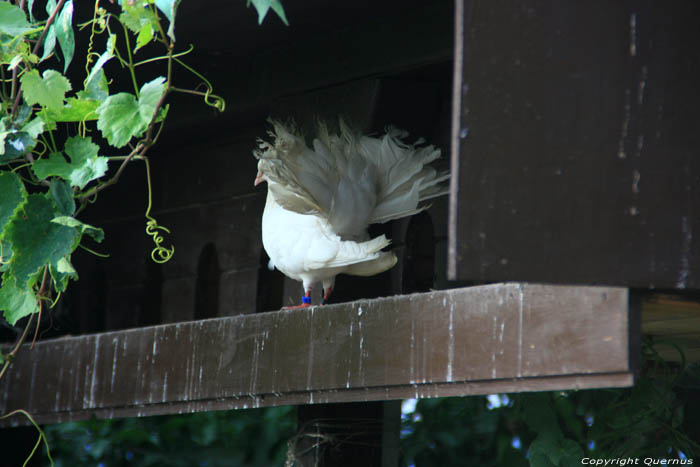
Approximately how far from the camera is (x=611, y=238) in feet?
4.50

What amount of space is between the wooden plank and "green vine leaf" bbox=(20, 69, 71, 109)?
0.93 metres

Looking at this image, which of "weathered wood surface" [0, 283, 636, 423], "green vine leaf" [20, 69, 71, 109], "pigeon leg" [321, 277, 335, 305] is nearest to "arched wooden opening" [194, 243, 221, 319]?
"weathered wood surface" [0, 283, 636, 423]

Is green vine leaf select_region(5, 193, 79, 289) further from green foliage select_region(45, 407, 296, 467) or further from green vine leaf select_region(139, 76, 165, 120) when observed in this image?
green foliage select_region(45, 407, 296, 467)

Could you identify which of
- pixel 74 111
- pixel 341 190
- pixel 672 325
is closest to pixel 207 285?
pixel 341 190

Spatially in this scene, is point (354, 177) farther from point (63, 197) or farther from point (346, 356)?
point (63, 197)

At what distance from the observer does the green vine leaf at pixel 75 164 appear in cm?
200

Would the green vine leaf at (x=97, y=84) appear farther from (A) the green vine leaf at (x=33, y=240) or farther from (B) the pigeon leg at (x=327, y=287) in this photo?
(B) the pigeon leg at (x=327, y=287)

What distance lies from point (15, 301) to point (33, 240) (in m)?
0.21

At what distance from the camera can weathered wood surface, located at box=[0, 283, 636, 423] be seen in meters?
1.52

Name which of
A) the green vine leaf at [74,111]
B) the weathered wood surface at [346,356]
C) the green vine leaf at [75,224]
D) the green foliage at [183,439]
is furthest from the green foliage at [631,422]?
the green foliage at [183,439]

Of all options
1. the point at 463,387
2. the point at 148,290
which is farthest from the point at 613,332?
the point at 148,290

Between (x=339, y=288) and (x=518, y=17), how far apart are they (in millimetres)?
1290

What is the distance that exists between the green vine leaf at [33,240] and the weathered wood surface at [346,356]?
46 cm

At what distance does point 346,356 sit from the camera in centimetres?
199
